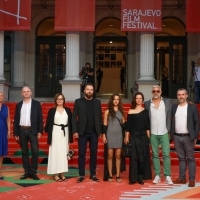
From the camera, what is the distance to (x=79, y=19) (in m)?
18.2

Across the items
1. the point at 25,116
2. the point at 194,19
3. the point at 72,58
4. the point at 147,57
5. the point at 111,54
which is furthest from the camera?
the point at 111,54

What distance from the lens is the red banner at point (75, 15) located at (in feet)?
59.5

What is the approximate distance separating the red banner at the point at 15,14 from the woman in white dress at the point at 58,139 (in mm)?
8088

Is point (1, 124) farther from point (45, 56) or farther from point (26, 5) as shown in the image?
point (45, 56)

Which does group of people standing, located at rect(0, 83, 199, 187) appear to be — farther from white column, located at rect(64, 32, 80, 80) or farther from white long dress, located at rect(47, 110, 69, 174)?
white column, located at rect(64, 32, 80, 80)

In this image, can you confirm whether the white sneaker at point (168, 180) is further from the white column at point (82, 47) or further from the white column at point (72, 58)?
the white column at point (82, 47)

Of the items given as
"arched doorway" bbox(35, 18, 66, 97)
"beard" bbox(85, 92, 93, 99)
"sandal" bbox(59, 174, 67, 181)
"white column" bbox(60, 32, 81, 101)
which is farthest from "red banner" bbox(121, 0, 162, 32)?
"sandal" bbox(59, 174, 67, 181)

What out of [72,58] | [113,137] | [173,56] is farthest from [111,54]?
[113,137]

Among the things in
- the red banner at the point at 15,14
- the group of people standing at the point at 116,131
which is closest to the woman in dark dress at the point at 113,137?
the group of people standing at the point at 116,131

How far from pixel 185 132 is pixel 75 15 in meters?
9.32

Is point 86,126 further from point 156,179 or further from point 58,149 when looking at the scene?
point 156,179

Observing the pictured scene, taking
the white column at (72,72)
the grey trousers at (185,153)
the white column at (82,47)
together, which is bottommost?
the grey trousers at (185,153)

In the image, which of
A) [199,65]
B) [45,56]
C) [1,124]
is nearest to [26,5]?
[45,56]

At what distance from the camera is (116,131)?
1056 cm
